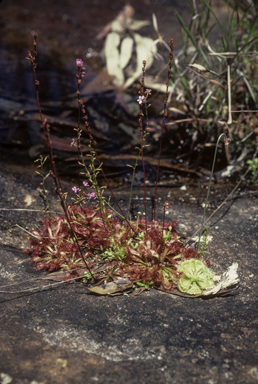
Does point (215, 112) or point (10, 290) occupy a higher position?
point (215, 112)

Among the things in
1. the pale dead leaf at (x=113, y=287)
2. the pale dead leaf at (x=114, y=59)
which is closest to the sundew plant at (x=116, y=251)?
the pale dead leaf at (x=113, y=287)

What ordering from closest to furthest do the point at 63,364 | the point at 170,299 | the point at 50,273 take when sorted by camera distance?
the point at 63,364, the point at 170,299, the point at 50,273

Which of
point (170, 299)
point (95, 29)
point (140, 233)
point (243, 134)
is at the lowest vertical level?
point (170, 299)

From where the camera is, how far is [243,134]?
3.97 m

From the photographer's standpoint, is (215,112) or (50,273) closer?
(50,273)

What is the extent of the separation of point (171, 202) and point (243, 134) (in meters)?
1.36

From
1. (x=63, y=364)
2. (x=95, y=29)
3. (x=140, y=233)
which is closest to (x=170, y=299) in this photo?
(x=140, y=233)

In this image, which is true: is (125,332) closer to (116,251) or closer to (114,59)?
(116,251)

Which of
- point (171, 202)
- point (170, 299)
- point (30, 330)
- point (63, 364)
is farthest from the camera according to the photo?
point (171, 202)

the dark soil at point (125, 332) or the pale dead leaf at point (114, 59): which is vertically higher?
the pale dead leaf at point (114, 59)

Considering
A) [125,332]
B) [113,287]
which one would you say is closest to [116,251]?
[113,287]

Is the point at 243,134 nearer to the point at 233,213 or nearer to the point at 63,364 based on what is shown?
the point at 233,213

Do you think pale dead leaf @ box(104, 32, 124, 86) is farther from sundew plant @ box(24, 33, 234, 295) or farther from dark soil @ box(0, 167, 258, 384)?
dark soil @ box(0, 167, 258, 384)

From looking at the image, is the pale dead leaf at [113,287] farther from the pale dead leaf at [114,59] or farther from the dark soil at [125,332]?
the pale dead leaf at [114,59]
